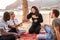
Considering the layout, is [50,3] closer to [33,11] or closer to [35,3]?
[35,3]

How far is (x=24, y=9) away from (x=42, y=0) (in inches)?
59.1

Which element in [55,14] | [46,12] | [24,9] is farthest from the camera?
[46,12]

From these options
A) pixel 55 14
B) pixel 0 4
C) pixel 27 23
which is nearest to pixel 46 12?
pixel 27 23

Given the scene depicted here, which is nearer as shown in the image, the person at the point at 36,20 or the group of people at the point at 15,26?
the group of people at the point at 15,26

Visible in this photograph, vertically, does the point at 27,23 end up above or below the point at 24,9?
below

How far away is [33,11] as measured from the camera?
241 inches

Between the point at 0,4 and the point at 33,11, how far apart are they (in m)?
4.56

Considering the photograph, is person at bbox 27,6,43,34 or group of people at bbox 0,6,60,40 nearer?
group of people at bbox 0,6,60,40

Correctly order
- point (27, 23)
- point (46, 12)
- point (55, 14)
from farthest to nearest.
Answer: point (46, 12) < point (27, 23) < point (55, 14)

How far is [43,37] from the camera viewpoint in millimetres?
4922

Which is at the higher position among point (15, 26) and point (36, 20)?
point (36, 20)

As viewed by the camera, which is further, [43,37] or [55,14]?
[43,37]

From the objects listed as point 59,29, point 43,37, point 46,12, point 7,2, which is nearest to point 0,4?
point 7,2

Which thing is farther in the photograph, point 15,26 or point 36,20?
point 36,20
